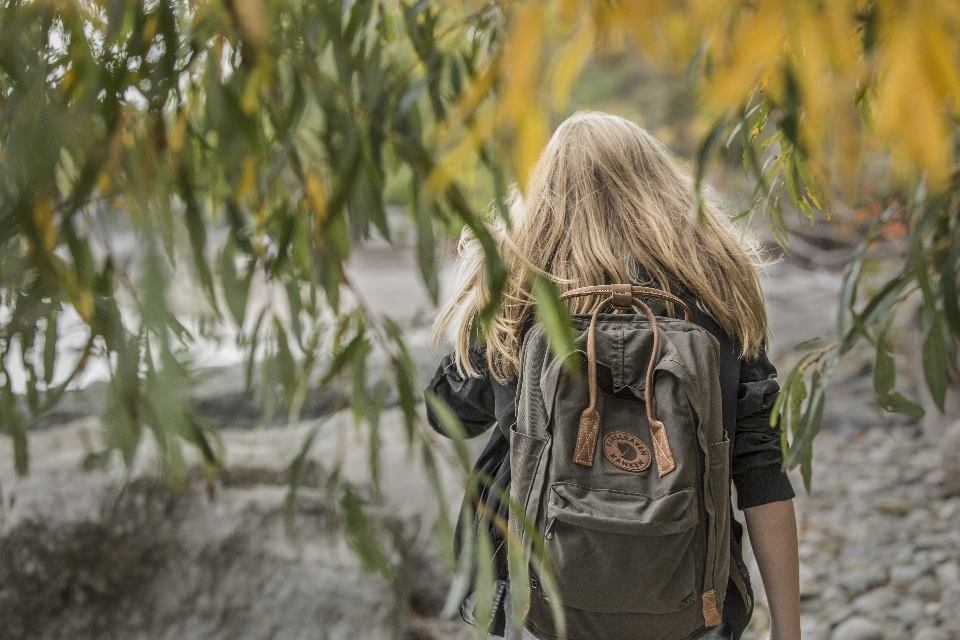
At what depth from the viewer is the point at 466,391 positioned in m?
1.30

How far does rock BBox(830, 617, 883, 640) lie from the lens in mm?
2495

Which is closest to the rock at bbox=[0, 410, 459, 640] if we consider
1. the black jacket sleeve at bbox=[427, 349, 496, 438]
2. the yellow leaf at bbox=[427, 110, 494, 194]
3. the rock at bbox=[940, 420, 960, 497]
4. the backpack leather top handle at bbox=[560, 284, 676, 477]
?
the black jacket sleeve at bbox=[427, 349, 496, 438]

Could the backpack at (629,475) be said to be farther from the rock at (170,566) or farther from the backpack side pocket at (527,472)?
the rock at (170,566)

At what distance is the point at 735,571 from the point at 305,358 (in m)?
0.77

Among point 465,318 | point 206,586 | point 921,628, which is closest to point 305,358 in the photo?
point 465,318

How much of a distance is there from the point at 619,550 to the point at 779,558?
320mm

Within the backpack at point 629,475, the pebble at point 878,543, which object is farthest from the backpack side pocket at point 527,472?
the pebble at point 878,543

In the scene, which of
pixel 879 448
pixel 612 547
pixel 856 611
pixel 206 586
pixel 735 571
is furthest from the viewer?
pixel 879 448

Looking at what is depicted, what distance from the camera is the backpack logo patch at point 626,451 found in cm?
105

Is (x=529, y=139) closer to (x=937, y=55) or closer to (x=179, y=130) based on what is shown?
(x=937, y=55)

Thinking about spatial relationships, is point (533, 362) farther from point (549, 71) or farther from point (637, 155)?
point (549, 71)

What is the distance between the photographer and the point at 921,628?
8.25ft

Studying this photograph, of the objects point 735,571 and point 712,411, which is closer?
point 712,411

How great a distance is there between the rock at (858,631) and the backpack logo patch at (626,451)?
1913mm
